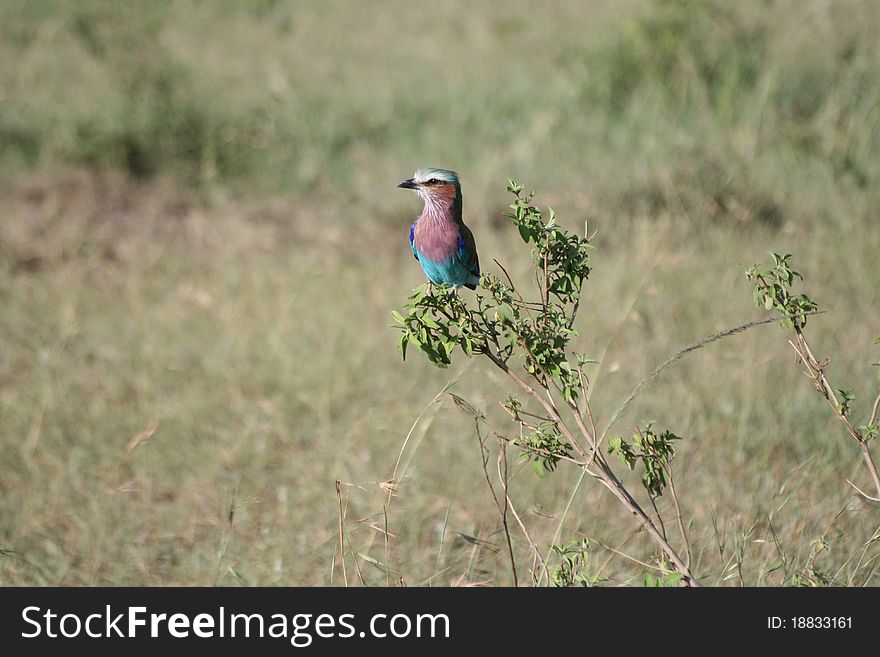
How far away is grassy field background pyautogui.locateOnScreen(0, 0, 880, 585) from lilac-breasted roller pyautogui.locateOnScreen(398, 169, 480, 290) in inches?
11.9

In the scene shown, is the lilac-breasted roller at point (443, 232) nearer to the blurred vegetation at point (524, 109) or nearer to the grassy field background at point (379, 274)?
the grassy field background at point (379, 274)

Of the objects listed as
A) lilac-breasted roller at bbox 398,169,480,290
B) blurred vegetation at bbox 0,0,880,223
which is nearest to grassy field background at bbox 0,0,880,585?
blurred vegetation at bbox 0,0,880,223

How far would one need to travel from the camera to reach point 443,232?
248 centimetres

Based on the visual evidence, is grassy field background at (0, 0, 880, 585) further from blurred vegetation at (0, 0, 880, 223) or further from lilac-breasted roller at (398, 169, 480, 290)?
lilac-breasted roller at (398, 169, 480, 290)

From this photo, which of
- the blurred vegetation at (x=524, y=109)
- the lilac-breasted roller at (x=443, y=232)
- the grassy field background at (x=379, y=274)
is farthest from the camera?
the blurred vegetation at (x=524, y=109)

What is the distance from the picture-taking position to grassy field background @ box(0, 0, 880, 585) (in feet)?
11.0

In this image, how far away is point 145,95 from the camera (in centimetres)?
697

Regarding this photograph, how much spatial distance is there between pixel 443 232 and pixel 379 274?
3.07 meters

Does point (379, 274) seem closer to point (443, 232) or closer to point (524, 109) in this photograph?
point (524, 109)

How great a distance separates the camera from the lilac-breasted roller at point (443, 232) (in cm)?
245

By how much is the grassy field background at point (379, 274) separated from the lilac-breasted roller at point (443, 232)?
303 mm

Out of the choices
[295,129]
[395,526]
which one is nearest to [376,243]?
[295,129]

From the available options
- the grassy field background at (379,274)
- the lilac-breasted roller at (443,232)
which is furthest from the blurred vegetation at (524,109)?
the lilac-breasted roller at (443,232)
